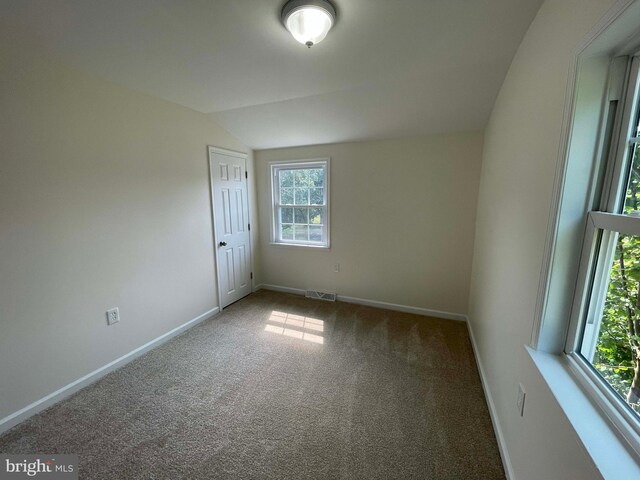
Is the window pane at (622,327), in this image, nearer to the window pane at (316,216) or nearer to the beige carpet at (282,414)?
the beige carpet at (282,414)

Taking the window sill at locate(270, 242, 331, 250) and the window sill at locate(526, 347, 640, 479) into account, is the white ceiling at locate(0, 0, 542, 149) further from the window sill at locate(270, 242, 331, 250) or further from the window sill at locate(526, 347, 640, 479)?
the window sill at locate(526, 347, 640, 479)

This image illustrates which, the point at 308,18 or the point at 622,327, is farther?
the point at 308,18

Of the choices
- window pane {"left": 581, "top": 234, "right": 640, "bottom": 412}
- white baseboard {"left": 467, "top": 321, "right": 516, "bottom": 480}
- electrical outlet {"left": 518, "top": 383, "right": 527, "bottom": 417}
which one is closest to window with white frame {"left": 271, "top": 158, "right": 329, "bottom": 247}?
white baseboard {"left": 467, "top": 321, "right": 516, "bottom": 480}

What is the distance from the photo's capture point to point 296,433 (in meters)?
1.59

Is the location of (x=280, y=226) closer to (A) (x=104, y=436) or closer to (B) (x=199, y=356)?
(B) (x=199, y=356)

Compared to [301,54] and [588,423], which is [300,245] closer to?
[301,54]

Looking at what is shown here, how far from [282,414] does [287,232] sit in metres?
2.55

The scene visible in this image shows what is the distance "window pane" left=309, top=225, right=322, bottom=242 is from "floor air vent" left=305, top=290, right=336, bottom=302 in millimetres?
772

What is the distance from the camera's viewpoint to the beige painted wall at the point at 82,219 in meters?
1.61

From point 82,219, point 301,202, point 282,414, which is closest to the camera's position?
point 282,414

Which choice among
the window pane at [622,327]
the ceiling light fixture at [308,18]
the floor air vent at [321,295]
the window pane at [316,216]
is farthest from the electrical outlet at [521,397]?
the window pane at [316,216]

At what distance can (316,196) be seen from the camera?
3.59m

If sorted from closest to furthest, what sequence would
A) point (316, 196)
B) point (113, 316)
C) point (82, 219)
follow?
point (82, 219), point (113, 316), point (316, 196)

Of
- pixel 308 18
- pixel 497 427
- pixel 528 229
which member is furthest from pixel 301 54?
pixel 497 427
